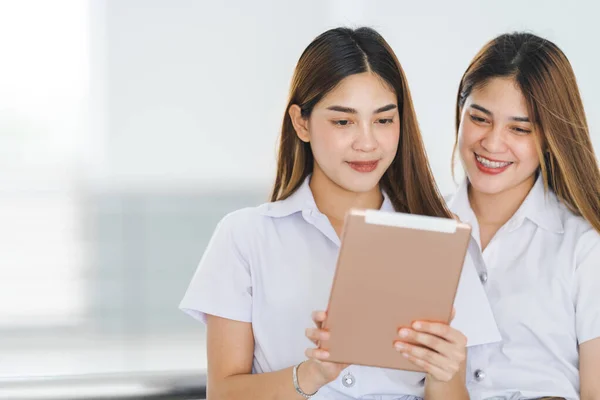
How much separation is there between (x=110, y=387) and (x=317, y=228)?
33.6 inches

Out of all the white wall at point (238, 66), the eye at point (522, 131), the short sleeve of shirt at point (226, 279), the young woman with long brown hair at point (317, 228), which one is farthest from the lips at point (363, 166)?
the white wall at point (238, 66)

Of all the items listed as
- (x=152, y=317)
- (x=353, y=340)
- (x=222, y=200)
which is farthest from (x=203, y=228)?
(x=353, y=340)

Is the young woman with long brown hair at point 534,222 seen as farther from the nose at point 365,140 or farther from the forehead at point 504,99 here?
the nose at point 365,140

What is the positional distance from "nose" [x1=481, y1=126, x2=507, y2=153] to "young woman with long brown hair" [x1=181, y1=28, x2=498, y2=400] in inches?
6.3

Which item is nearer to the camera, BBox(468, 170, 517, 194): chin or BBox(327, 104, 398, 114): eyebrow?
BBox(327, 104, 398, 114): eyebrow

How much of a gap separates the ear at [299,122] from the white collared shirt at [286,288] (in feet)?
0.40

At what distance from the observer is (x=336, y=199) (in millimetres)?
1904

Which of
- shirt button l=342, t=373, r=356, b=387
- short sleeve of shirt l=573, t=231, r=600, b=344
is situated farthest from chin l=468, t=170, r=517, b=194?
shirt button l=342, t=373, r=356, b=387

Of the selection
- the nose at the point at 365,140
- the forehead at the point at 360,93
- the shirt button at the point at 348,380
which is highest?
the forehead at the point at 360,93

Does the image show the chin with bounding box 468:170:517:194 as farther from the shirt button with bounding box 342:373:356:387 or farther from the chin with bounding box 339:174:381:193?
the shirt button with bounding box 342:373:356:387

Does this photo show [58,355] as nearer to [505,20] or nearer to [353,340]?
[505,20]

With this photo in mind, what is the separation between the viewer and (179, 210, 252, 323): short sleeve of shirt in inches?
71.6

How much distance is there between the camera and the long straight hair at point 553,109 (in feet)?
6.40

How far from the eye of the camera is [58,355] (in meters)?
4.07
